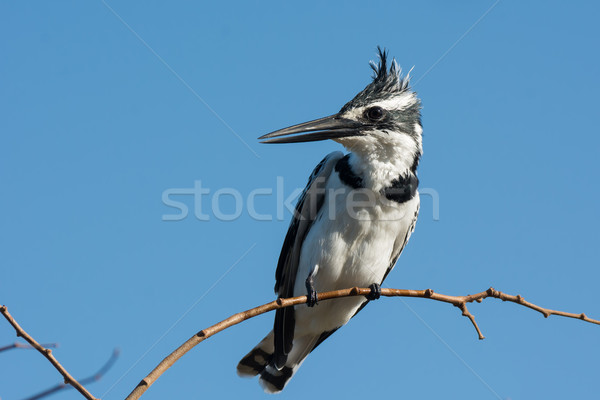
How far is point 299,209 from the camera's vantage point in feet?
14.4

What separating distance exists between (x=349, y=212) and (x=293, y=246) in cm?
58

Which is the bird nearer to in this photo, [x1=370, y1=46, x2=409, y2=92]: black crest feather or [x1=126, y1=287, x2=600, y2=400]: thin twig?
[x1=370, y1=46, x2=409, y2=92]: black crest feather

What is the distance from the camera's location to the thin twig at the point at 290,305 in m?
1.78

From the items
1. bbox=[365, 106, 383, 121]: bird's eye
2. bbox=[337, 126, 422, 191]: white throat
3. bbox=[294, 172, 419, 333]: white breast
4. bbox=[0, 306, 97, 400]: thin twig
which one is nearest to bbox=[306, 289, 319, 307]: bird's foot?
bbox=[294, 172, 419, 333]: white breast

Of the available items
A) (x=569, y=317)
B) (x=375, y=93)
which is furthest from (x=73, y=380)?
(x=375, y=93)

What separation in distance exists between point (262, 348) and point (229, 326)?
7.75 ft

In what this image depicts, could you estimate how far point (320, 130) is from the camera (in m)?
4.08

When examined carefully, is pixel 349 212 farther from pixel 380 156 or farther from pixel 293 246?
pixel 293 246

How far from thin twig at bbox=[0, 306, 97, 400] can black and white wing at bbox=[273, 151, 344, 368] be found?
252cm

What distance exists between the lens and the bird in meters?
4.02

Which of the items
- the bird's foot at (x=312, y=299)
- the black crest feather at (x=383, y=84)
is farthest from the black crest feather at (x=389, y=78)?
the bird's foot at (x=312, y=299)

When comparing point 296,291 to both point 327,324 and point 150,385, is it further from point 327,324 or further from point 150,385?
point 150,385

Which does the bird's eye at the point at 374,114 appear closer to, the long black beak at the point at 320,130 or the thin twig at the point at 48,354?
the long black beak at the point at 320,130

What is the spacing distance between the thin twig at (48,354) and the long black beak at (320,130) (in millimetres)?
2197
